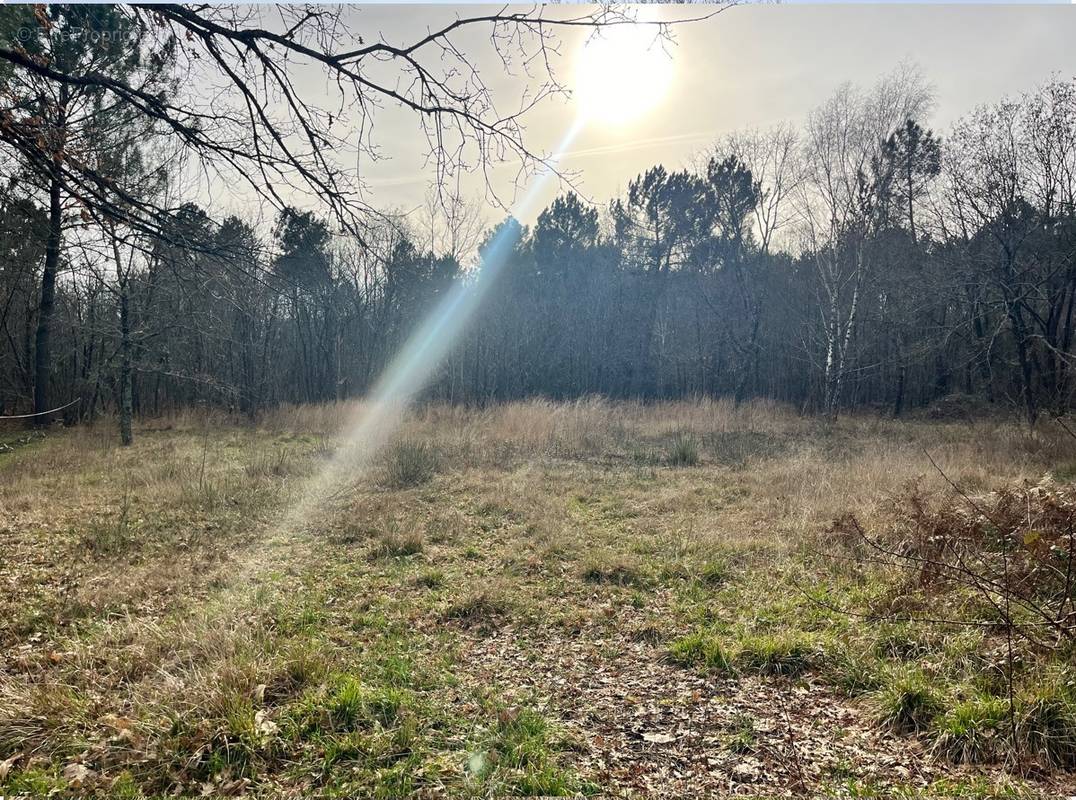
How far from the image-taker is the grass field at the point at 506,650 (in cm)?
256

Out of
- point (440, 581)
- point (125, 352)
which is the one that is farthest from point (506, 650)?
point (125, 352)

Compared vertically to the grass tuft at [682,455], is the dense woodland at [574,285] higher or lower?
higher

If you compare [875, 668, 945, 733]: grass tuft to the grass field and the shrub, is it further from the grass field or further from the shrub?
the shrub

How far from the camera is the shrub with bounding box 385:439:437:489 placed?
894cm

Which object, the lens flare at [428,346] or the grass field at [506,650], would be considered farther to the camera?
the lens flare at [428,346]

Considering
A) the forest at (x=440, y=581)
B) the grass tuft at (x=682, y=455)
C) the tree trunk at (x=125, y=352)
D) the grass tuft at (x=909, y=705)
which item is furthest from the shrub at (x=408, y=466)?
the tree trunk at (x=125, y=352)

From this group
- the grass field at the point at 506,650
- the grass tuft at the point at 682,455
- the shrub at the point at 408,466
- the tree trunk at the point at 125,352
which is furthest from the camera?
the tree trunk at the point at 125,352

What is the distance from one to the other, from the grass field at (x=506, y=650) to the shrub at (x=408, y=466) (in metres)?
0.56

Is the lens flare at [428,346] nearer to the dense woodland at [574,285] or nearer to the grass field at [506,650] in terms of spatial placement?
the dense woodland at [574,285]

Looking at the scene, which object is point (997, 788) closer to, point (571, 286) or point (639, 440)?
point (639, 440)

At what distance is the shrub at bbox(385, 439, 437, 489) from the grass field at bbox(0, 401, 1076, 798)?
1.83 feet

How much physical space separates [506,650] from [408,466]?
5791mm

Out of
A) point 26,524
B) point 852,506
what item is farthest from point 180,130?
point 852,506

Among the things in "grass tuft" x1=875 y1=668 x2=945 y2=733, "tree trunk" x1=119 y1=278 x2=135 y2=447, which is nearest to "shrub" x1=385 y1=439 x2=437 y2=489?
"grass tuft" x1=875 y1=668 x2=945 y2=733
